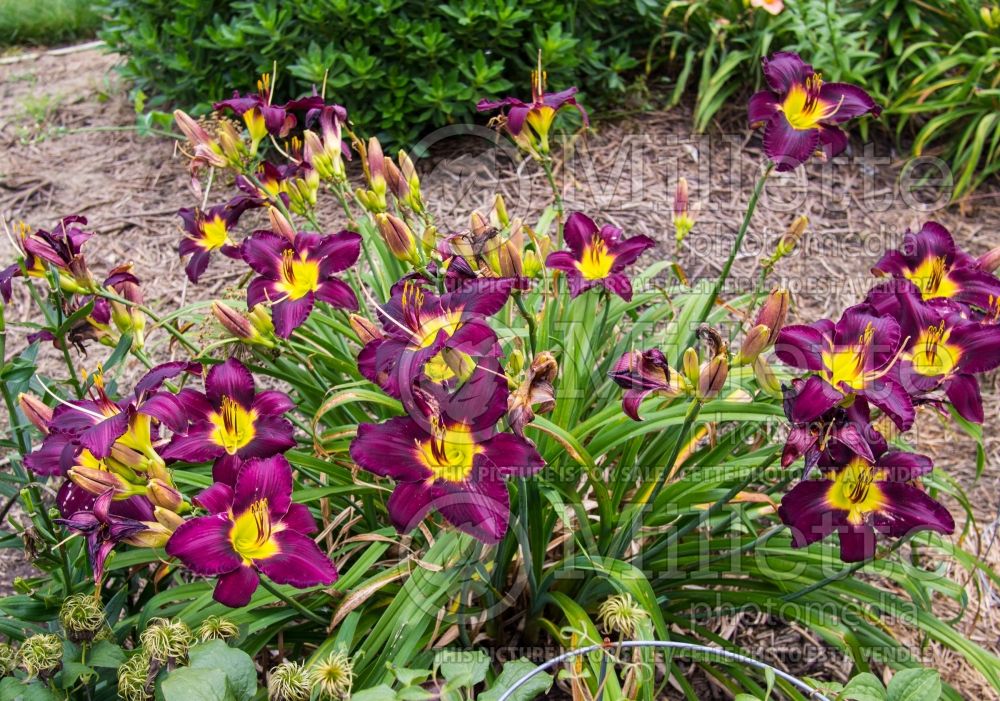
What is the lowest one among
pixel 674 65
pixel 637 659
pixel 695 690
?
pixel 695 690

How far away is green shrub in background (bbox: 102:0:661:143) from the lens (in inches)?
119

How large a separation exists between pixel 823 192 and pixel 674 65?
36.6 inches

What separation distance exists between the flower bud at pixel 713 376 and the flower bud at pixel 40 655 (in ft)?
3.34

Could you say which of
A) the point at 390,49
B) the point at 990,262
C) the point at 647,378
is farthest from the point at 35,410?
the point at 390,49

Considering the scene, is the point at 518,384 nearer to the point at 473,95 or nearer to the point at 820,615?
the point at 820,615

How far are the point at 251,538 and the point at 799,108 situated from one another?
4.19 ft

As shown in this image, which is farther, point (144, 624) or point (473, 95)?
point (473, 95)

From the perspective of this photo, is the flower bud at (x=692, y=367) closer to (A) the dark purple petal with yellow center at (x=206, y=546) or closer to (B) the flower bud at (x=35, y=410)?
(A) the dark purple petal with yellow center at (x=206, y=546)

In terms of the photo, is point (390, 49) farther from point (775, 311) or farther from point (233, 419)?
point (775, 311)

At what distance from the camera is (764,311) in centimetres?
126

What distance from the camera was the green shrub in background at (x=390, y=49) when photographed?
9.96 feet

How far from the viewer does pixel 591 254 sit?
5.74 ft

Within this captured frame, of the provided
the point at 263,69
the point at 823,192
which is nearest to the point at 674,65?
the point at 823,192

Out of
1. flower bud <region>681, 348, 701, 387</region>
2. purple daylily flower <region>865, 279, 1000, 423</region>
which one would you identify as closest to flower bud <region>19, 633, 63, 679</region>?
flower bud <region>681, 348, 701, 387</region>
